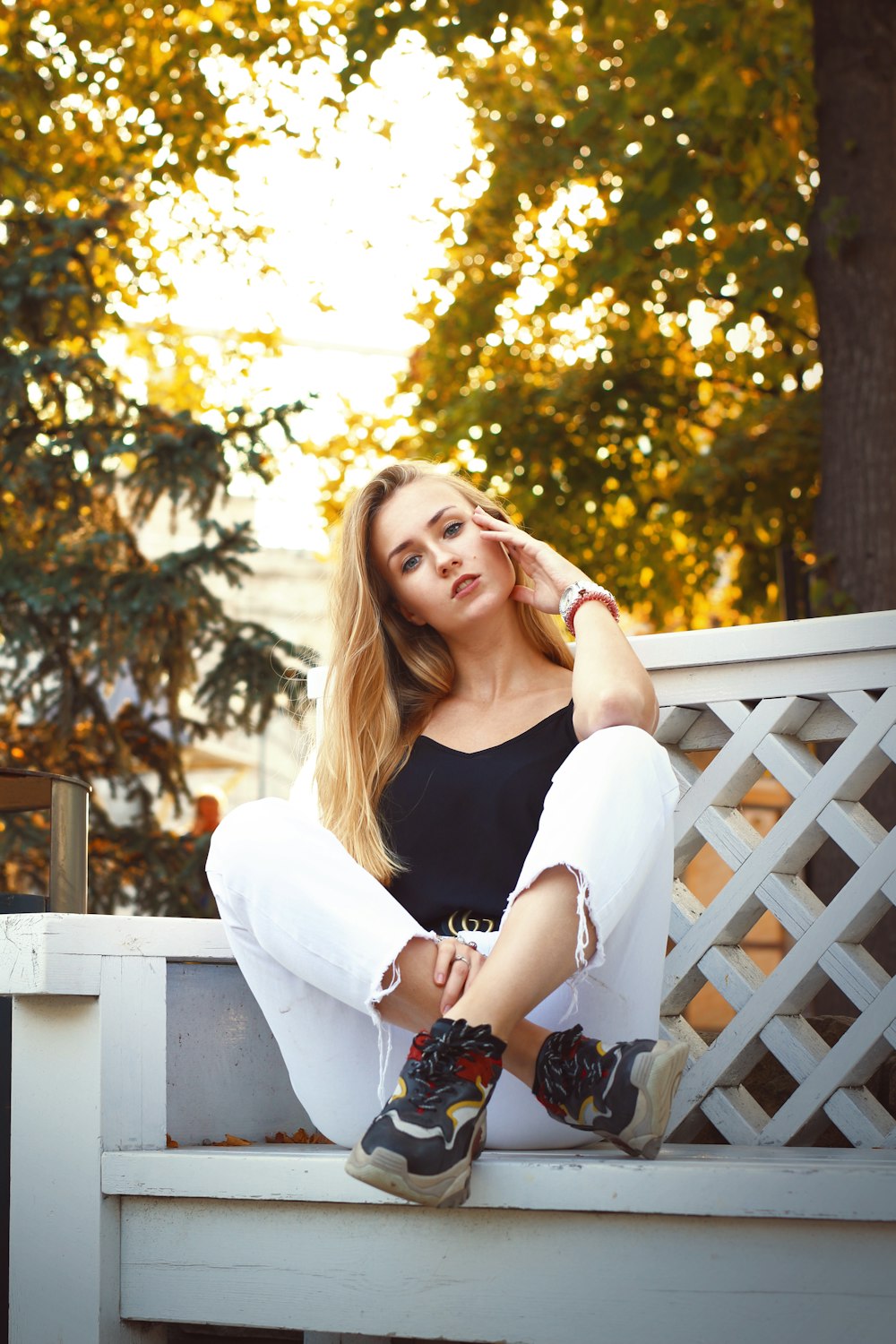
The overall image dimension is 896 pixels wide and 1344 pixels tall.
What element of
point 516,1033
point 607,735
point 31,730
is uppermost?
point 607,735

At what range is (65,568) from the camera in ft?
20.2

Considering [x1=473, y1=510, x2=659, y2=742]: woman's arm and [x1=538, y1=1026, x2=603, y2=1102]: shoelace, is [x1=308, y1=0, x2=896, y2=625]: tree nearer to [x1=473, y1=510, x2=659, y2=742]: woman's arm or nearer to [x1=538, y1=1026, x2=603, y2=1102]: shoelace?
[x1=473, y1=510, x2=659, y2=742]: woman's arm

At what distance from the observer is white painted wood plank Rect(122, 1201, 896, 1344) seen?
1562 millimetres

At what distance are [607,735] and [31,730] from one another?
5279 millimetres

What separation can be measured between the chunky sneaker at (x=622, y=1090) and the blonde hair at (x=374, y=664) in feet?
2.38

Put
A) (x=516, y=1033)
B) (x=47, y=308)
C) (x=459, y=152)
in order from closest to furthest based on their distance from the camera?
(x=516, y=1033) → (x=47, y=308) → (x=459, y=152)

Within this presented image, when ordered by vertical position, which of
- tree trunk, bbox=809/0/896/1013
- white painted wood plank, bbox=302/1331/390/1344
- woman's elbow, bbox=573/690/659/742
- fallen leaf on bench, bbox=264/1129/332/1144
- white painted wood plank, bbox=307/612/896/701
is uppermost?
tree trunk, bbox=809/0/896/1013

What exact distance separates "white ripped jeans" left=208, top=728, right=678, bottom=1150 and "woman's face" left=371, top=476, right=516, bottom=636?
2.25 feet

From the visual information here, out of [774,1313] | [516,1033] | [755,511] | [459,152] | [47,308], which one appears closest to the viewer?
[774,1313]

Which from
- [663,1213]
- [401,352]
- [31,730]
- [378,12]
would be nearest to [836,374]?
[378,12]

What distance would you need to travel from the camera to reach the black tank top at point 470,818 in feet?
7.79

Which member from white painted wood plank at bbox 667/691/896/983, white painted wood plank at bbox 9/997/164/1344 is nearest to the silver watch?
white painted wood plank at bbox 667/691/896/983

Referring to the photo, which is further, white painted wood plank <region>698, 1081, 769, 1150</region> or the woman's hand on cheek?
the woman's hand on cheek

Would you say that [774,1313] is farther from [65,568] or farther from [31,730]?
[31,730]
